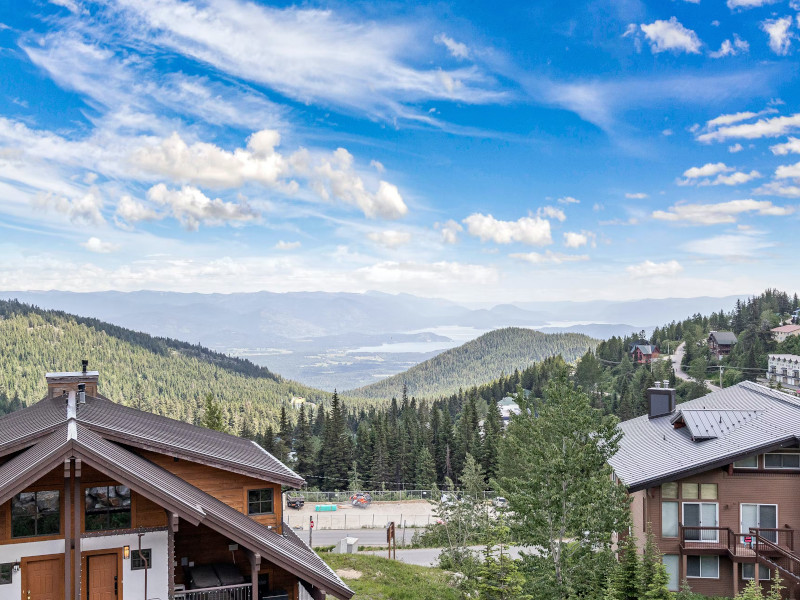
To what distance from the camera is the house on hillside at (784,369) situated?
9683cm

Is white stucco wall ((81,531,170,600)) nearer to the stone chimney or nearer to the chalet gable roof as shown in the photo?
the chalet gable roof

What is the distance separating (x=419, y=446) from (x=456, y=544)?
212ft

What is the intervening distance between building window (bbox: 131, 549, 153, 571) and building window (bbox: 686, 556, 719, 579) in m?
22.3

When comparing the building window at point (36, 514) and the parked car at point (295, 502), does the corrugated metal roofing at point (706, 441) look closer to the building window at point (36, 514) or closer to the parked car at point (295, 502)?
the building window at point (36, 514)

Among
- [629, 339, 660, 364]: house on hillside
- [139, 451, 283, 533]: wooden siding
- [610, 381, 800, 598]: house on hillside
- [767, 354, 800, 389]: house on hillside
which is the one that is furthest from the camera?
[629, 339, 660, 364]: house on hillside

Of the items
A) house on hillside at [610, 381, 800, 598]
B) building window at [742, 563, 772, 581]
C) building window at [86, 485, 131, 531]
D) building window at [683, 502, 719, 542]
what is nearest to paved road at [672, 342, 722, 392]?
house on hillside at [610, 381, 800, 598]

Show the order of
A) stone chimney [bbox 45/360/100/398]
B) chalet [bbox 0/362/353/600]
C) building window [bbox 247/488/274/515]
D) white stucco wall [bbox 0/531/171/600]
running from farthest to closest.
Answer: stone chimney [bbox 45/360/100/398], building window [bbox 247/488/274/515], white stucco wall [bbox 0/531/171/600], chalet [bbox 0/362/353/600]

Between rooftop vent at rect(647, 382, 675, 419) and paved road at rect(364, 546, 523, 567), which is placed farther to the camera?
paved road at rect(364, 546, 523, 567)

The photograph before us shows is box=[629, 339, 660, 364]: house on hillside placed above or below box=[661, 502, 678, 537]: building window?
above

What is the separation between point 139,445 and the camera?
16.9 m

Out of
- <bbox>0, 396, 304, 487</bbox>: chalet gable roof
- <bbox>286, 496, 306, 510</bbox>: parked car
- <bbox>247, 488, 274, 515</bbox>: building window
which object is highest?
<bbox>0, 396, 304, 487</bbox>: chalet gable roof

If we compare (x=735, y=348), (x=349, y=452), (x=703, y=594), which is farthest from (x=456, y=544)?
(x=735, y=348)

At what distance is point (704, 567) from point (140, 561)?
2310cm

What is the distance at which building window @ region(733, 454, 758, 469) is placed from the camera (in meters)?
25.9
